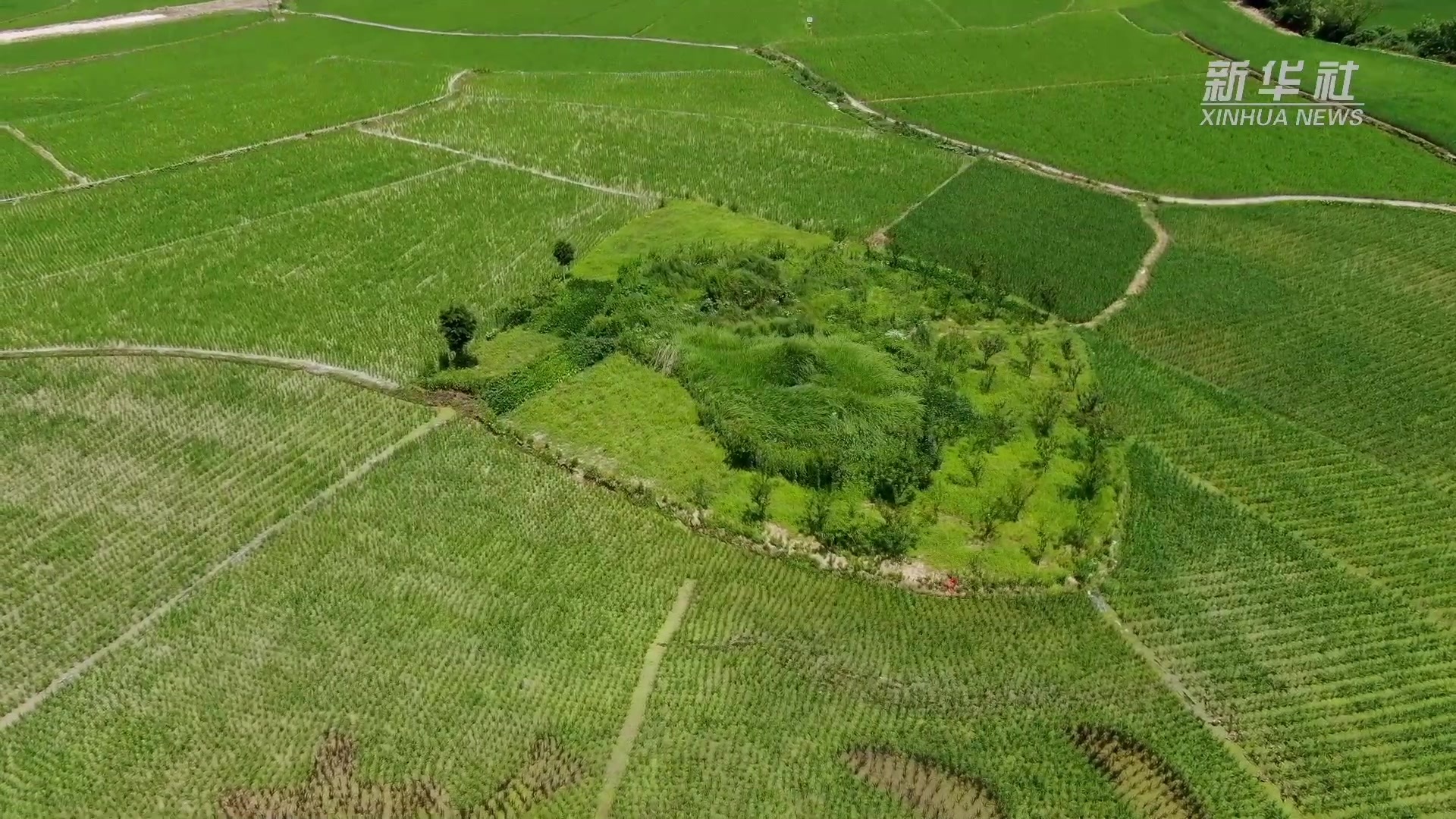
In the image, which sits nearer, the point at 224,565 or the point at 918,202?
the point at 224,565

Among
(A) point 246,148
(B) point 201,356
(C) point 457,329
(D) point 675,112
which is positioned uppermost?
(D) point 675,112

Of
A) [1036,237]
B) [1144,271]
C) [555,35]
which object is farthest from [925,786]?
[555,35]

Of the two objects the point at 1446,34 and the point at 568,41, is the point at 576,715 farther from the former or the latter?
the point at 1446,34

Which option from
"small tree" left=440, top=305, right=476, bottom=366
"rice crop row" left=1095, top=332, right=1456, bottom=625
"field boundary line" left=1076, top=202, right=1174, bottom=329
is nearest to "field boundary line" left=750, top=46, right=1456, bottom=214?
"field boundary line" left=1076, top=202, right=1174, bottom=329

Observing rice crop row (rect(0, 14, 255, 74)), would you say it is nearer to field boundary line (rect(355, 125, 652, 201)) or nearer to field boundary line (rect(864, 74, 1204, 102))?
field boundary line (rect(355, 125, 652, 201))

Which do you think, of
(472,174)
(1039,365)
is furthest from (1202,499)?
(472,174)

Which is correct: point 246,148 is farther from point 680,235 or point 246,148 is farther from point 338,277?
point 680,235

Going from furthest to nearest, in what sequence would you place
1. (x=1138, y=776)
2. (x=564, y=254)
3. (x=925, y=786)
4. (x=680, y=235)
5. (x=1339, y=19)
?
(x=1339, y=19), (x=680, y=235), (x=564, y=254), (x=1138, y=776), (x=925, y=786)
